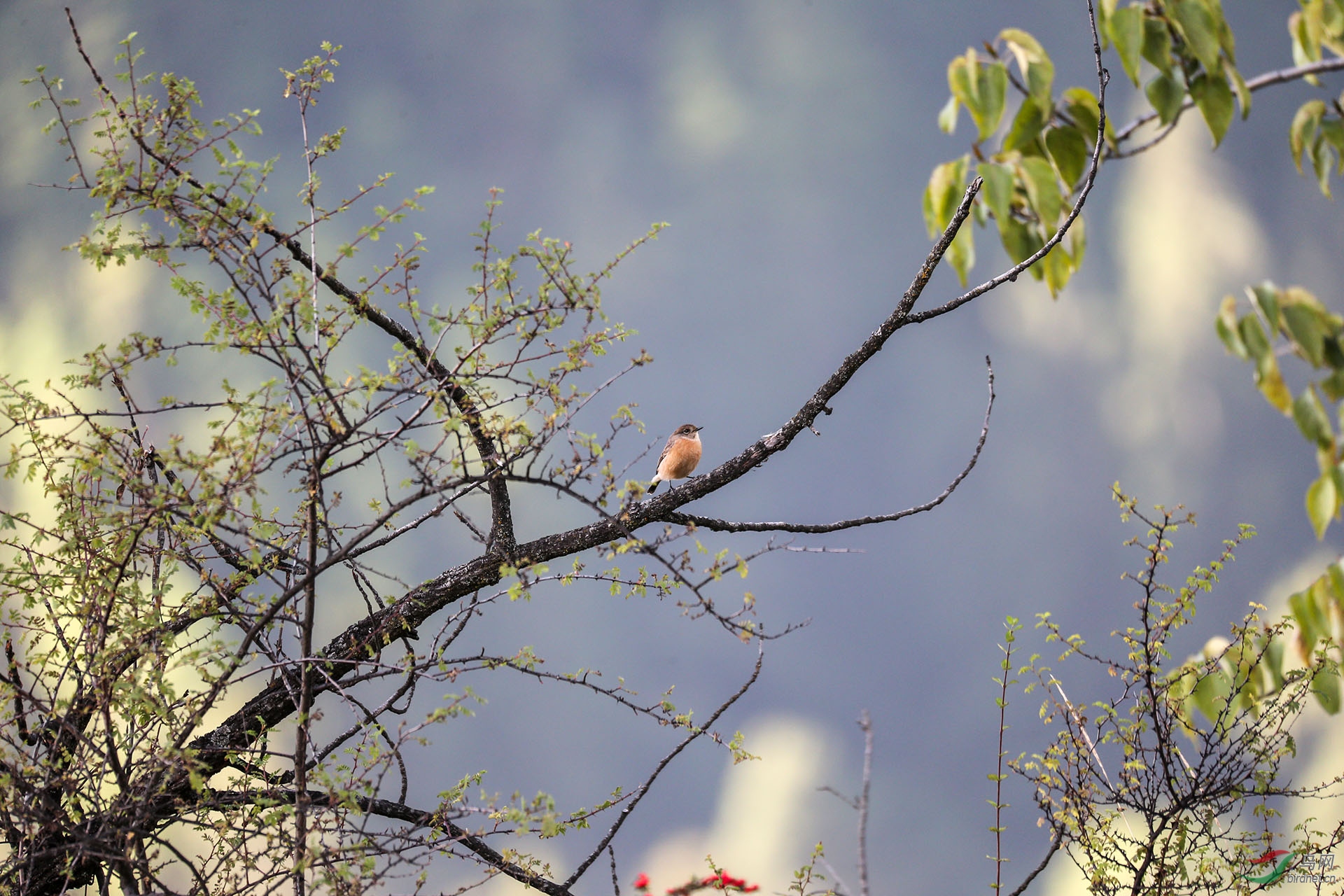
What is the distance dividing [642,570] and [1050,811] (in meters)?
1.14

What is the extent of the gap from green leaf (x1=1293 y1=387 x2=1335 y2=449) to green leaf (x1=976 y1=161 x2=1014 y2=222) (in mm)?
413

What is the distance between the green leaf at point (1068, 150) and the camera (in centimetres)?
122

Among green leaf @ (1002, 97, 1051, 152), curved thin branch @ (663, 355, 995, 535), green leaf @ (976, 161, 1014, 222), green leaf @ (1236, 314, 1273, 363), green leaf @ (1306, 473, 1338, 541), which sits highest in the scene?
curved thin branch @ (663, 355, 995, 535)

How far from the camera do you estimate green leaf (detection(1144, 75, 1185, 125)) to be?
1.19 meters

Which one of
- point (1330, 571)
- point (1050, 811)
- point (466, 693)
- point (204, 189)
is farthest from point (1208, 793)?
point (204, 189)

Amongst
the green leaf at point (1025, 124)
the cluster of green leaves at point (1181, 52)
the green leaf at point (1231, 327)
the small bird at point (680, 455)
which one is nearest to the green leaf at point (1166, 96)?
the cluster of green leaves at point (1181, 52)

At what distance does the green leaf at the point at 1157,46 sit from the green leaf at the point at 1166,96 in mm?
14

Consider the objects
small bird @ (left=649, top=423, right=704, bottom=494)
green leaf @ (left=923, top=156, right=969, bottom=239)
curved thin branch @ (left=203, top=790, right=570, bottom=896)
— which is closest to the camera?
green leaf @ (left=923, top=156, right=969, bottom=239)

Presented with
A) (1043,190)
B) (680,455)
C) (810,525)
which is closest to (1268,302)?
(1043,190)

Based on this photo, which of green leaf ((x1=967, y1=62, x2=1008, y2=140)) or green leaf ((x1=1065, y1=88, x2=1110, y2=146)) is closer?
green leaf ((x1=967, y1=62, x2=1008, y2=140))

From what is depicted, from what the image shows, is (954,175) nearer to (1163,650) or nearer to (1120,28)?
(1120,28)

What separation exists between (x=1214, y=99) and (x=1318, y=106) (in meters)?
0.18

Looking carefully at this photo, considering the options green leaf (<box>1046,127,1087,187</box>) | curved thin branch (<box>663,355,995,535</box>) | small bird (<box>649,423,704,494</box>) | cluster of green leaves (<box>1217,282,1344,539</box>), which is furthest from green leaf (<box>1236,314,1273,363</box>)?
small bird (<box>649,423,704,494</box>)

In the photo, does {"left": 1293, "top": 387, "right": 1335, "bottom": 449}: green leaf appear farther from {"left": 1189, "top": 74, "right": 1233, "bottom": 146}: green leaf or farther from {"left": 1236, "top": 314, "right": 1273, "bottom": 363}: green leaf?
{"left": 1189, "top": 74, "right": 1233, "bottom": 146}: green leaf
